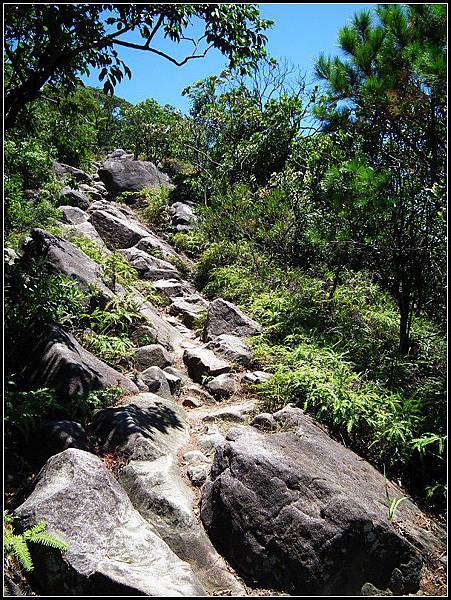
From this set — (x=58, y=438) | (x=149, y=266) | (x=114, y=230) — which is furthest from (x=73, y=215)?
(x=58, y=438)

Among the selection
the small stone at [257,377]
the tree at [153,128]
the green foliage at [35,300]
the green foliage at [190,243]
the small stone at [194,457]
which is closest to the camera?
the small stone at [194,457]

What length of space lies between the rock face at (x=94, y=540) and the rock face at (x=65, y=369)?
1579 mm

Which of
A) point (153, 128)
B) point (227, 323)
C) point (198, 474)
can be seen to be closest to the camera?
point (198, 474)

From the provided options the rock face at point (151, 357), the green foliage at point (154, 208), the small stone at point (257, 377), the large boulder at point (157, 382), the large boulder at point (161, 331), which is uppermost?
the green foliage at point (154, 208)

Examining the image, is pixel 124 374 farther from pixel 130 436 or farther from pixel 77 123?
pixel 77 123

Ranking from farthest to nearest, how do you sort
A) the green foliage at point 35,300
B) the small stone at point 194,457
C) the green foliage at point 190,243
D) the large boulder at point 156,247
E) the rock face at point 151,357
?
the green foliage at point 190,243 < the large boulder at point 156,247 < the rock face at point 151,357 < the green foliage at point 35,300 < the small stone at point 194,457

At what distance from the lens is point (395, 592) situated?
394 centimetres

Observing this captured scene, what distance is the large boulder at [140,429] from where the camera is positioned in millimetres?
4887

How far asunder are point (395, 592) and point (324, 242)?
5.21 meters

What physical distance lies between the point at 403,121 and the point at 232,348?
433 cm

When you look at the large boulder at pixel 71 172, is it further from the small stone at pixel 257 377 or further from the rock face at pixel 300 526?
the rock face at pixel 300 526

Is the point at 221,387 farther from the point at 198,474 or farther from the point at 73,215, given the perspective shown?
the point at 73,215

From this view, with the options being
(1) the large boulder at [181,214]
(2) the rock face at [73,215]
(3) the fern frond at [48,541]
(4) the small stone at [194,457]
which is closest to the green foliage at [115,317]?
(4) the small stone at [194,457]

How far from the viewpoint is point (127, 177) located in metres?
A: 19.4
